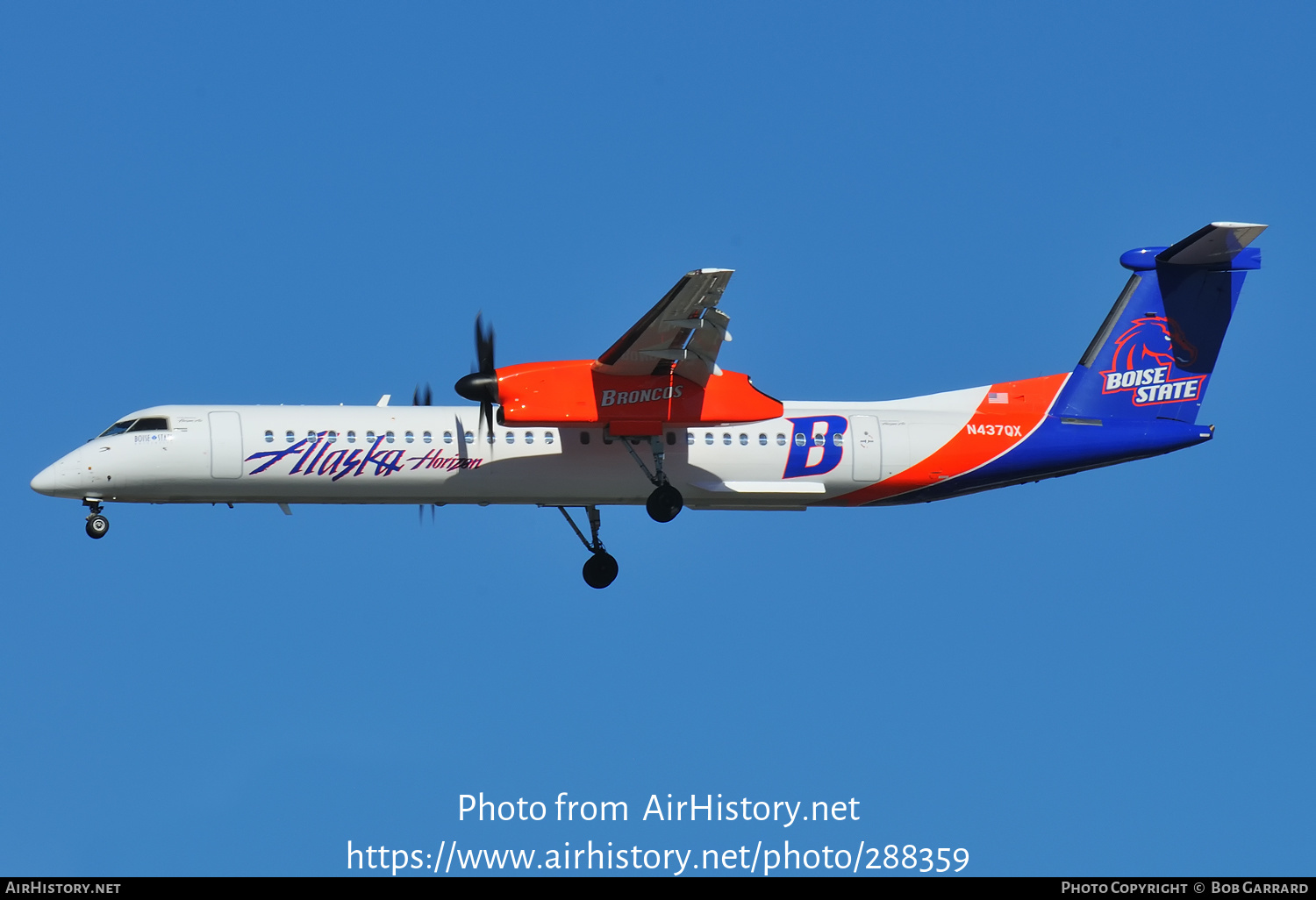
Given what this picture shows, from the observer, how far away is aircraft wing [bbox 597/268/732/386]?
73.4 ft

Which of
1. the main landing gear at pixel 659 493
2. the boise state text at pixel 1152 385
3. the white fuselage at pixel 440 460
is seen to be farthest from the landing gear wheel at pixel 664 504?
the boise state text at pixel 1152 385

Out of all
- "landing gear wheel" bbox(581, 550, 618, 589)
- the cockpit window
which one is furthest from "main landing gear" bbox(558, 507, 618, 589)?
the cockpit window

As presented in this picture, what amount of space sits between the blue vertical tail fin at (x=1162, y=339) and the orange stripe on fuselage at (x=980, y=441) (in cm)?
50

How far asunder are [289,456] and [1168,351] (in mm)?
13938

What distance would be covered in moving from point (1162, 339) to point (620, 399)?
9.13 meters

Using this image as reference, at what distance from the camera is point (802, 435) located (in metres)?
25.6

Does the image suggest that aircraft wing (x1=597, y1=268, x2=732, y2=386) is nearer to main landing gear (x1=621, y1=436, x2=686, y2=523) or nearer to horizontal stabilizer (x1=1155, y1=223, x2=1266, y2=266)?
main landing gear (x1=621, y1=436, x2=686, y2=523)

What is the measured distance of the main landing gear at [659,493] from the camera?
2478cm

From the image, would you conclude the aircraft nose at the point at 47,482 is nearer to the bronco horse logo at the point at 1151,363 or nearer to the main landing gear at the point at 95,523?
the main landing gear at the point at 95,523

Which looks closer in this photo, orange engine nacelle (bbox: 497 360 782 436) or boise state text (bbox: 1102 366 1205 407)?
orange engine nacelle (bbox: 497 360 782 436)

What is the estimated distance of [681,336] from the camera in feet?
77.4
